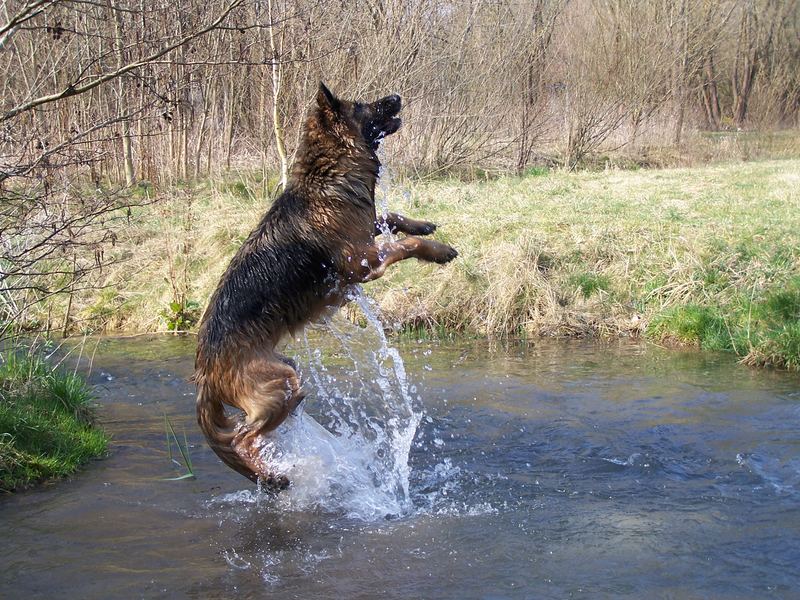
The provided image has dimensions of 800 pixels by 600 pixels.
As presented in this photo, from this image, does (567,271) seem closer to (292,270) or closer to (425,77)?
(292,270)

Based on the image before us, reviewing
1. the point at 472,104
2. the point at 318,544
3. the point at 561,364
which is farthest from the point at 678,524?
the point at 472,104

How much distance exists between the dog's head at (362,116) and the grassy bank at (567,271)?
3.87 meters

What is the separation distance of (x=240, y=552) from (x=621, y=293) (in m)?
6.48

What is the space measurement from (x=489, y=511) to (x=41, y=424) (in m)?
3.34

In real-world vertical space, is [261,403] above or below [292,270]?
below

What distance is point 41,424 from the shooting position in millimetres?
6312

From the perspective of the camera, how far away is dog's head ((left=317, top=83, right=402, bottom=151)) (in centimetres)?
604

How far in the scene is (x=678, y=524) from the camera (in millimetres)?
5105

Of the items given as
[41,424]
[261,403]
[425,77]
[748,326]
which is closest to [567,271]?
[748,326]

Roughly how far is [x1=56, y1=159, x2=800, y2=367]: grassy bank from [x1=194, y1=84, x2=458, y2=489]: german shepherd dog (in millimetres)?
3934

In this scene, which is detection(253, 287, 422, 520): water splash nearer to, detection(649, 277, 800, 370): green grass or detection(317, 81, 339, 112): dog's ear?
detection(317, 81, 339, 112): dog's ear

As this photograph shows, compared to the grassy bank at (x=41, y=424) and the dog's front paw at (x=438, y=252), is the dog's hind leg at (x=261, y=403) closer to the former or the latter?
the dog's front paw at (x=438, y=252)

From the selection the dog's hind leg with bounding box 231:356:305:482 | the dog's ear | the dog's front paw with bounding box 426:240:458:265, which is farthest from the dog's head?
the dog's hind leg with bounding box 231:356:305:482

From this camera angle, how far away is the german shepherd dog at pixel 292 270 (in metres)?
5.30
